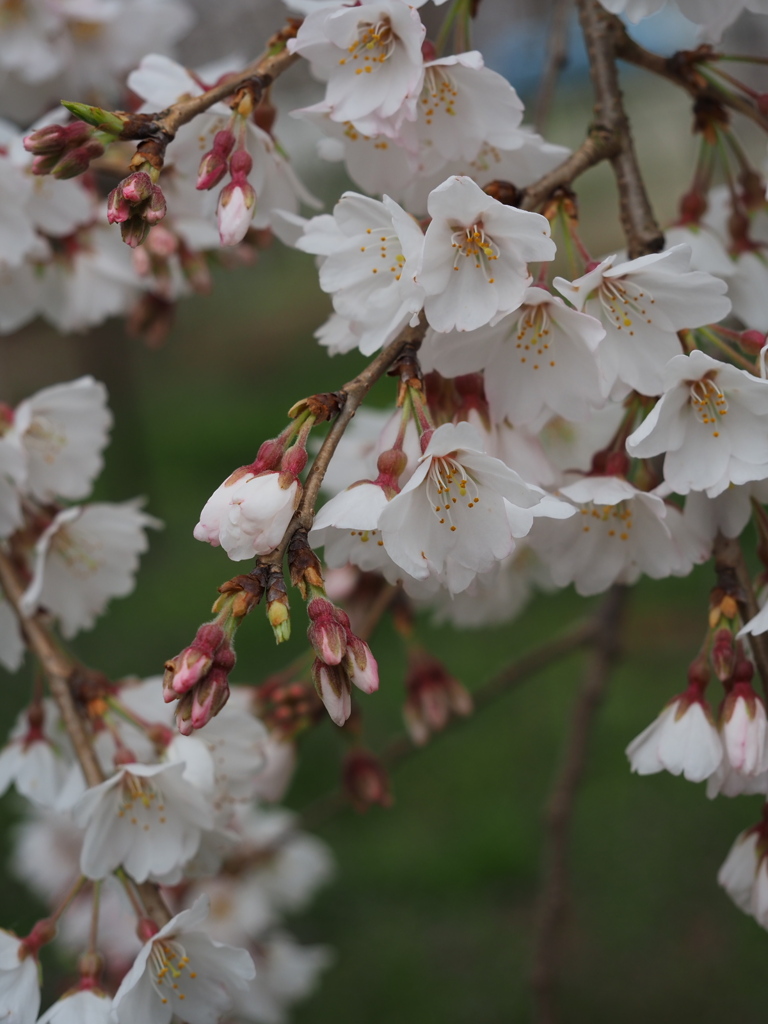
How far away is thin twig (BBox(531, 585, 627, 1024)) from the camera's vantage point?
2.19 metres

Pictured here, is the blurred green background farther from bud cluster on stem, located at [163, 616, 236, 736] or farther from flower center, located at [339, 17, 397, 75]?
bud cluster on stem, located at [163, 616, 236, 736]

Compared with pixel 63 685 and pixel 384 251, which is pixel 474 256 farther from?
pixel 63 685

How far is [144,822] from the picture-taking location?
1331mm

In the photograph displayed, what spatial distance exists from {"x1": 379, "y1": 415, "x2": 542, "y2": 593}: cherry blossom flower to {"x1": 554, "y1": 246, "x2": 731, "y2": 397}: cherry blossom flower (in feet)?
0.68

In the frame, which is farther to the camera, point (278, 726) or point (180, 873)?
point (278, 726)

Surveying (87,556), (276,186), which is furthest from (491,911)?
(276,186)

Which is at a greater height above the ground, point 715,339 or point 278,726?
point 715,339

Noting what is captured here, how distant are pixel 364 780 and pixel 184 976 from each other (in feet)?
2.16

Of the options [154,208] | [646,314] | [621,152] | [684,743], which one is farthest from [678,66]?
[684,743]

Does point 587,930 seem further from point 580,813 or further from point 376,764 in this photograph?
point 376,764

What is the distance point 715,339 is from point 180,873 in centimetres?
96

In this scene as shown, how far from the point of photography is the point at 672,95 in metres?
6.42

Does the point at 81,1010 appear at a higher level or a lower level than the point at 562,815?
higher

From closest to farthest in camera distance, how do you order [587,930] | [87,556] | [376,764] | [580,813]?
[87,556] → [376,764] → [587,930] → [580,813]
